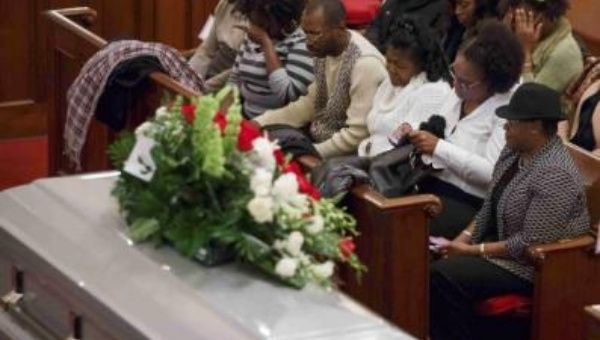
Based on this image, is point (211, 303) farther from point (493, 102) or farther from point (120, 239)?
point (493, 102)

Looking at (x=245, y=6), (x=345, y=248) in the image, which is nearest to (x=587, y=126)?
(x=245, y=6)

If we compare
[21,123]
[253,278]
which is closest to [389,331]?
[253,278]

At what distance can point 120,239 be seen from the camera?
352 cm

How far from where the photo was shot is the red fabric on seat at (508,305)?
486cm

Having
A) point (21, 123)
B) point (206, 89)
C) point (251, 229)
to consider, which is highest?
point (251, 229)

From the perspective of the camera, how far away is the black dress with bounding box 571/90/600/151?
18.4 feet

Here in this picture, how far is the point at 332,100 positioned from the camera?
224 inches

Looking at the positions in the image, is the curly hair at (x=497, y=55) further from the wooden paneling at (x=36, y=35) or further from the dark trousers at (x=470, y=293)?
the wooden paneling at (x=36, y=35)

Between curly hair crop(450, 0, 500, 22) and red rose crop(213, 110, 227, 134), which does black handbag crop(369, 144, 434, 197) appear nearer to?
curly hair crop(450, 0, 500, 22)

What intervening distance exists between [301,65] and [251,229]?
2.74m

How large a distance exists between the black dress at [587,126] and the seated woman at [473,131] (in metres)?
0.57

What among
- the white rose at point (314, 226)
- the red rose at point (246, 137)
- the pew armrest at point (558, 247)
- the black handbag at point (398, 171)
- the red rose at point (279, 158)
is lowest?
the pew armrest at point (558, 247)

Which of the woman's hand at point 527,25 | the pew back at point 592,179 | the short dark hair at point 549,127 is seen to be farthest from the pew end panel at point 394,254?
the woman's hand at point 527,25

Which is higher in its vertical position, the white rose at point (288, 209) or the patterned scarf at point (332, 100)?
the white rose at point (288, 209)
